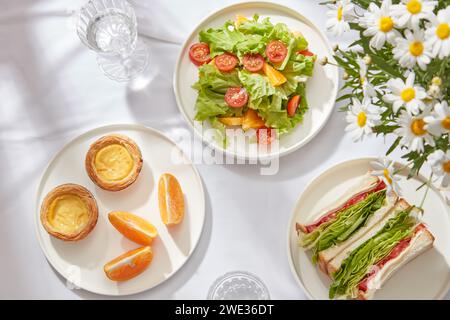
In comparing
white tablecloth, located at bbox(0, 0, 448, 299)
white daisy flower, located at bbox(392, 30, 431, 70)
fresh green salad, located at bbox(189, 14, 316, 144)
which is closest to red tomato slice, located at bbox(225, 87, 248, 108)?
fresh green salad, located at bbox(189, 14, 316, 144)

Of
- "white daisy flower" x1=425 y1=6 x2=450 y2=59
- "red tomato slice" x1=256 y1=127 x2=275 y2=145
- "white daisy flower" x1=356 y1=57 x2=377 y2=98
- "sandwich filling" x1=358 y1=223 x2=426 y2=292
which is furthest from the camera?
"red tomato slice" x1=256 y1=127 x2=275 y2=145

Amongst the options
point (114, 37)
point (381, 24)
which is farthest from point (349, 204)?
point (114, 37)

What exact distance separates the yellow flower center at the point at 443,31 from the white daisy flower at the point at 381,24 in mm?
82

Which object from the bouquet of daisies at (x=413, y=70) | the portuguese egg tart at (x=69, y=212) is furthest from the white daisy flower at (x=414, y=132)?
the portuguese egg tart at (x=69, y=212)

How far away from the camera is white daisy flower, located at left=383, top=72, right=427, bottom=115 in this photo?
3.38ft

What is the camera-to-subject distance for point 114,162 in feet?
5.81

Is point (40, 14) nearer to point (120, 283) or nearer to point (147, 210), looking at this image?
point (147, 210)

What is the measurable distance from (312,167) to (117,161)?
597 mm

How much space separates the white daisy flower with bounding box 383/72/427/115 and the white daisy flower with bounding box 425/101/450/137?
4cm

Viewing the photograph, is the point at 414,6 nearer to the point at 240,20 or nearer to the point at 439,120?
the point at 439,120

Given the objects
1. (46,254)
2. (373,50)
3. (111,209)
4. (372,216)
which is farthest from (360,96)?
(46,254)

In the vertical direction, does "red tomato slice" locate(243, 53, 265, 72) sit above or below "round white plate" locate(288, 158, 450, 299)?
above

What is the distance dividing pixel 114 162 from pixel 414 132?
0.99 meters

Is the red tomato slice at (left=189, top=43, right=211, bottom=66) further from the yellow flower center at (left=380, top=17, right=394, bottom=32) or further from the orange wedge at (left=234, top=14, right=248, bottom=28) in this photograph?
the yellow flower center at (left=380, top=17, right=394, bottom=32)
